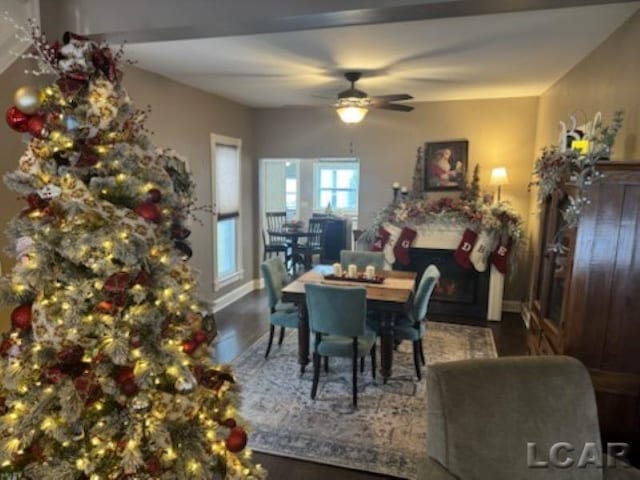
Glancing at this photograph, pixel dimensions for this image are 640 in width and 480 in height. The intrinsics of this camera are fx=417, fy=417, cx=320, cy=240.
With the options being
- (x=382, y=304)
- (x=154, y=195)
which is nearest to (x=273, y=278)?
(x=382, y=304)

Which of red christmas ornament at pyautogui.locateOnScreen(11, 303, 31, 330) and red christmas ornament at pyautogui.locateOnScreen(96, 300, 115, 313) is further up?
red christmas ornament at pyautogui.locateOnScreen(96, 300, 115, 313)

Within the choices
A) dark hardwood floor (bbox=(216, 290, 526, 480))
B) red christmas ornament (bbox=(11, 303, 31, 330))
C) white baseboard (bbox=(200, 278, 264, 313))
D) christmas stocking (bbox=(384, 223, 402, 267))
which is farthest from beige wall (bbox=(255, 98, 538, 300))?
red christmas ornament (bbox=(11, 303, 31, 330))

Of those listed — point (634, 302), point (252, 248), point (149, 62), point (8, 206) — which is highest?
point (149, 62)

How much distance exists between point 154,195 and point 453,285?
4216mm

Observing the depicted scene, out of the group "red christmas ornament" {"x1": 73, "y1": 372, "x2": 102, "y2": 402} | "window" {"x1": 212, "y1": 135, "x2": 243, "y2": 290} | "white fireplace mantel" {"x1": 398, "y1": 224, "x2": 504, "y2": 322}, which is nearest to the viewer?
"red christmas ornament" {"x1": 73, "y1": 372, "x2": 102, "y2": 402}

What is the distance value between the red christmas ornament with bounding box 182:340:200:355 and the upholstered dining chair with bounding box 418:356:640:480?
991 millimetres

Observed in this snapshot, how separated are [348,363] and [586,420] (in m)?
2.38

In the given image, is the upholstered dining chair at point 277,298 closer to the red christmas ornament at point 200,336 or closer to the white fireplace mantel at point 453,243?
the red christmas ornament at point 200,336

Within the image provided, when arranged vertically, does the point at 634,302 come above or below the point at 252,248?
above

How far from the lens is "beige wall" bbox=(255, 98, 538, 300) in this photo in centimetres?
514

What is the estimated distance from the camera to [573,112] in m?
3.56

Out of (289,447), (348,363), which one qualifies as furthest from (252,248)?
(289,447)

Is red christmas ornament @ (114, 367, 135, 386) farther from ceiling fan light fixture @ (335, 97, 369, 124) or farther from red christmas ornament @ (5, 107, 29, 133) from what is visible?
ceiling fan light fixture @ (335, 97, 369, 124)

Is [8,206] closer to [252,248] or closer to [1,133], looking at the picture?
[1,133]
